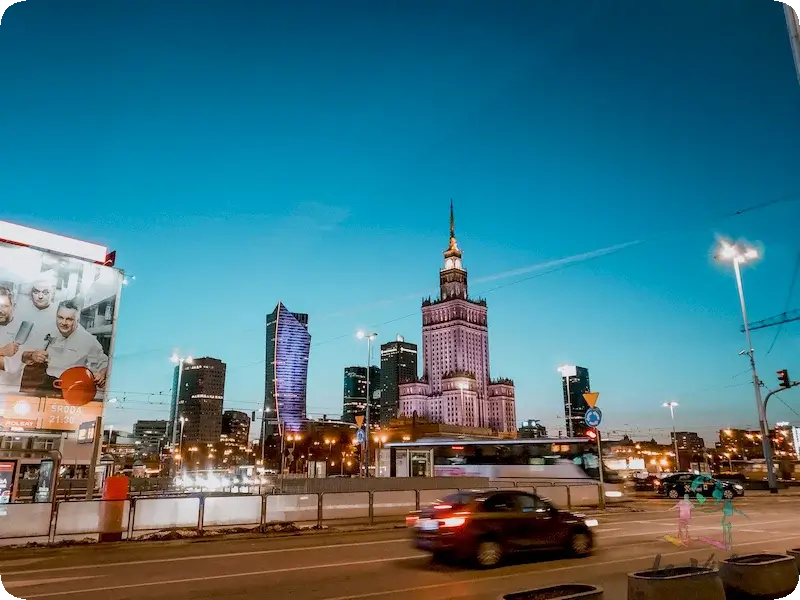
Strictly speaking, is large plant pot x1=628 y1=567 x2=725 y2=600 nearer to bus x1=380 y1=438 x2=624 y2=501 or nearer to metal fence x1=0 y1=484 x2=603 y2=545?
metal fence x1=0 y1=484 x2=603 y2=545

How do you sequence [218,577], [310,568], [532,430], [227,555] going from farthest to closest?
[532,430] → [227,555] → [310,568] → [218,577]

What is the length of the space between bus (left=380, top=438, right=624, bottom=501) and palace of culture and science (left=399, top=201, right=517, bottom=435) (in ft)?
412

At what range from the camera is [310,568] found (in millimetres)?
11648

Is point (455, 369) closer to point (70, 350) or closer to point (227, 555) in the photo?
point (70, 350)

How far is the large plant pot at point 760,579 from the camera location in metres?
7.64

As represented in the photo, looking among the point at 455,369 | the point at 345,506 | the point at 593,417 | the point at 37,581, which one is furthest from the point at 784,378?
the point at 455,369

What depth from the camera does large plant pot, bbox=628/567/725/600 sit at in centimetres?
638

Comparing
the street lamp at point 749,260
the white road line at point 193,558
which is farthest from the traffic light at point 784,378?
the white road line at point 193,558

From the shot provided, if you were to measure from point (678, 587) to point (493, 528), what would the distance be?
5981 mm

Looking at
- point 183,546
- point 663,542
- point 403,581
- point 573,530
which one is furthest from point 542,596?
point 183,546

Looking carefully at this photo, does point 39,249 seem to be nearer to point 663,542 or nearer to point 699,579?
point 663,542

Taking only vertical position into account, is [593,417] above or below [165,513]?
above

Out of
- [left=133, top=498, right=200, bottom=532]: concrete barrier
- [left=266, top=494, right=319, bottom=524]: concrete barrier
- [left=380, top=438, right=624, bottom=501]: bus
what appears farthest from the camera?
[left=380, top=438, right=624, bottom=501]: bus

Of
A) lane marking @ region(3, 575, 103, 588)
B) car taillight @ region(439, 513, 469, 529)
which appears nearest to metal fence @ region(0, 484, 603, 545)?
lane marking @ region(3, 575, 103, 588)
